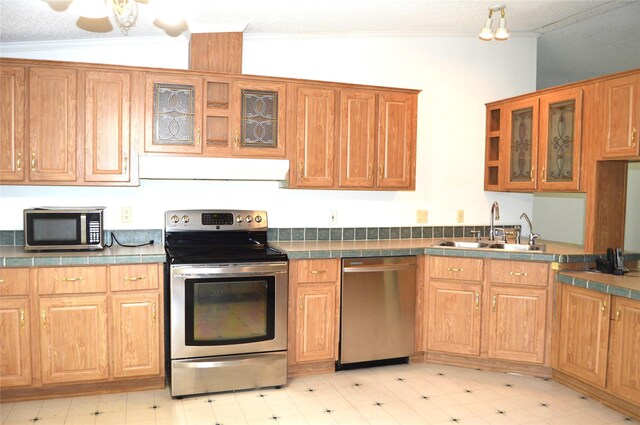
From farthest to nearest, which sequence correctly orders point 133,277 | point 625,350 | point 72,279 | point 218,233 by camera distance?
point 218,233
point 133,277
point 72,279
point 625,350

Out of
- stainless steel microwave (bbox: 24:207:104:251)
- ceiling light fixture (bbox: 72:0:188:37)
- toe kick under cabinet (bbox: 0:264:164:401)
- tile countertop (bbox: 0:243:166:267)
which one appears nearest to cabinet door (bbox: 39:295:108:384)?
toe kick under cabinet (bbox: 0:264:164:401)

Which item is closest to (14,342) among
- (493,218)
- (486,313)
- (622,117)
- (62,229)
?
(62,229)

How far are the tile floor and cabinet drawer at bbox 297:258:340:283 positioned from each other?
28.1 inches

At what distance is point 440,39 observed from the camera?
15.0ft

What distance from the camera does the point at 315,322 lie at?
12.2 ft

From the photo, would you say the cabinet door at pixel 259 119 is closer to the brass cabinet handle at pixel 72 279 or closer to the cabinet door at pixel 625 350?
the brass cabinet handle at pixel 72 279

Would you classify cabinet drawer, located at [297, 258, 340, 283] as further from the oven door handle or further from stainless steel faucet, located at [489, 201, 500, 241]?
stainless steel faucet, located at [489, 201, 500, 241]

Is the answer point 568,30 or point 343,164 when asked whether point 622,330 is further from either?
point 568,30

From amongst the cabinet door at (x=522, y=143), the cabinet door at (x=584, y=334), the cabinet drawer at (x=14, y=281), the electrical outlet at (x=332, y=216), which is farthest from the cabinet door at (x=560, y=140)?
the cabinet drawer at (x=14, y=281)

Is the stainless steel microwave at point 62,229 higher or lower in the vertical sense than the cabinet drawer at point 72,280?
higher

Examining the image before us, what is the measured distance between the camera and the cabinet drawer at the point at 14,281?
3119mm

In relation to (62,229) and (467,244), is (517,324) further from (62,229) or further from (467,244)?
(62,229)

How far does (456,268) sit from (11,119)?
327 cm

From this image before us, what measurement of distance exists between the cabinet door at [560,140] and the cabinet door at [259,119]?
6.71ft
